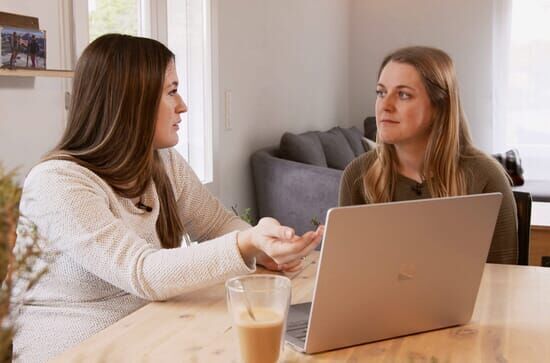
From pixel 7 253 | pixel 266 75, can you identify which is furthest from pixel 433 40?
pixel 7 253

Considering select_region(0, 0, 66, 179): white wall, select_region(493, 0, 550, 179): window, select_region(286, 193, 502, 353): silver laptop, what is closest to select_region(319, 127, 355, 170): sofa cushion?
select_region(493, 0, 550, 179): window

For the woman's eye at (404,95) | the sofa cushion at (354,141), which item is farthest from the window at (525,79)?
the woman's eye at (404,95)

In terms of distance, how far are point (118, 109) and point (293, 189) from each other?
2.11 metres

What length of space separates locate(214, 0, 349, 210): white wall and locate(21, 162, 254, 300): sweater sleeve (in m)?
2.03

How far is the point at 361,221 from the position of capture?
1000 millimetres

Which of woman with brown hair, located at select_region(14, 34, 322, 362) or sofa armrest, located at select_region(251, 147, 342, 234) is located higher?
woman with brown hair, located at select_region(14, 34, 322, 362)

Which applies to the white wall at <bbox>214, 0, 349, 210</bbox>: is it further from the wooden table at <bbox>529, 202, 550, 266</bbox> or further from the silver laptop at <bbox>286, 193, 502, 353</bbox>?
the silver laptop at <bbox>286, 193, 502, 353</bbox>

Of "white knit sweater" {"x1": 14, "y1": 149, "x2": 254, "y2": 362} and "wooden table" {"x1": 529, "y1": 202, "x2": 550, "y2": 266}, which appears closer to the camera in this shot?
"white knit sweater" {"x1": 14, "y1": 149, "x2": 254, "y2": 362}

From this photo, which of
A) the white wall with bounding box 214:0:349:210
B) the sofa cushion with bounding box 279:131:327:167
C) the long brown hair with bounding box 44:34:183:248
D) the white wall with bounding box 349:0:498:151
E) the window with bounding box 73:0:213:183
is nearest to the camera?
the long brown hair with bounding box 44:34:183:248

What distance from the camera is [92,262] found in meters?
1.35

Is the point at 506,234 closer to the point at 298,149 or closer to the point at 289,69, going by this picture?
the point at 298,149

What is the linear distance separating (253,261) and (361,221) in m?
0.42

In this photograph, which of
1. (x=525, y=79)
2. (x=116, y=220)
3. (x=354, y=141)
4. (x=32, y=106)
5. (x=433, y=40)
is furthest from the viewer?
(x=433, y=40)

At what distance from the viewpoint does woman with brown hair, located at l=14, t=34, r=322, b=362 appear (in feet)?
4.34
